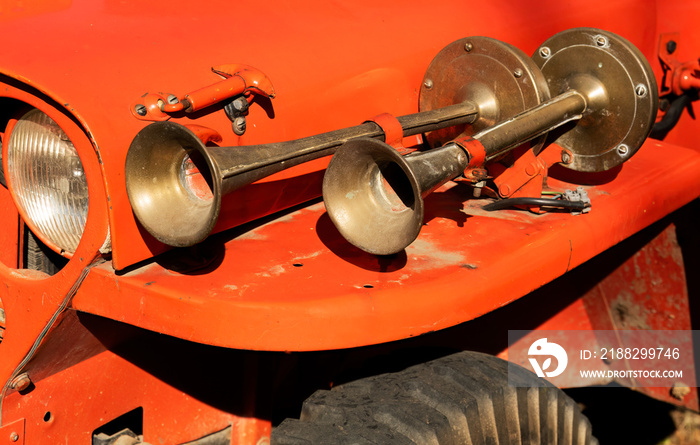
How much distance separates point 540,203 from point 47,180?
1027mm

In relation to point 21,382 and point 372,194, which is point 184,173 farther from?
point 21,382

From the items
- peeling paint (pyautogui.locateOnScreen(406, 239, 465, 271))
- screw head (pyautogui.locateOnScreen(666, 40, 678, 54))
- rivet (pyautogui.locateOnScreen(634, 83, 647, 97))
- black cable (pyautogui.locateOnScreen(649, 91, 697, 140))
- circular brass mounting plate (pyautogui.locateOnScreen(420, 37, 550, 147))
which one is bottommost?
peeling paint (pyautogui.locateOnScreen(406, 239, 465, 271))

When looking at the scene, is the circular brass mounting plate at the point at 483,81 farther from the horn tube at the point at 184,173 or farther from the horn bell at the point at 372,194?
the horn tube at the point at 184,173

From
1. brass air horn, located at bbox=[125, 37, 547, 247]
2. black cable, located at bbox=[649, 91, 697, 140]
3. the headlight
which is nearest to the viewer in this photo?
brass air horn, located at bbox=[125, 37, 547, 247]

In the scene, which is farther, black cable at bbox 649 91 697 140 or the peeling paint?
black cable at bbox 649 91 697 140

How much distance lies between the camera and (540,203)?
5.20 feet

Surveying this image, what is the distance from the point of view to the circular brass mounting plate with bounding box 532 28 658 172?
1677 millimetres

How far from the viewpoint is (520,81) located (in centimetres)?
158

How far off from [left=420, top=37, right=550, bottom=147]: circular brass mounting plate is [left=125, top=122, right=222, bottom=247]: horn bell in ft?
2.27

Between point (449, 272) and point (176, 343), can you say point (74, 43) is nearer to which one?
point (176, 343)

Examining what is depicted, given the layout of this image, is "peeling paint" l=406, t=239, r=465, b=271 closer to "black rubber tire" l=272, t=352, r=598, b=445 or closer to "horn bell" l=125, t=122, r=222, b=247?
"black rubber tire" l=272, t=352, r=598, b=445

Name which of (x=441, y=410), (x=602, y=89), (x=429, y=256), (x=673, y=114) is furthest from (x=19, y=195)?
(x=673, y=114)

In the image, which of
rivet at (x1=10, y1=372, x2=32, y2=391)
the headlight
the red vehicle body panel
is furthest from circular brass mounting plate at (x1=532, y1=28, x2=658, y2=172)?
rivet at (x1=10, y1=372, x2=32, y2=391)

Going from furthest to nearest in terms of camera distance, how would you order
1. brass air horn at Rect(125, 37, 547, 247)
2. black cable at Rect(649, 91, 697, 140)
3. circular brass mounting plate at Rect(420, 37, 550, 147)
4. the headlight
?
black cable at Rect(649, 91, 697, 140) → circular brass mounting plate at Rect(420, 37, 550, 147) → the headlight → brass air horn at Rect(125, 37, 547, 247)
